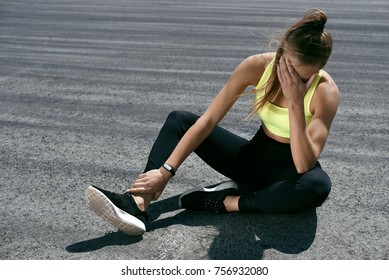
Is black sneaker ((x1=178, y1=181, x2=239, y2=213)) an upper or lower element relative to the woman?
lower

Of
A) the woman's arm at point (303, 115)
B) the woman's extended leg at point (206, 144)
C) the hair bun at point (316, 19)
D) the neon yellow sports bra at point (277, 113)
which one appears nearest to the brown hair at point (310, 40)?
the hair bun at point (316, 19)

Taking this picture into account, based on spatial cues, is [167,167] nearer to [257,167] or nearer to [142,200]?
[142,200]

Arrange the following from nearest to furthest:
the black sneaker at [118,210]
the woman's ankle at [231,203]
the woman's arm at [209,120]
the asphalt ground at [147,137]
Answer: the black sneaker at [118,210] → the asphalt ground at [147,137] → the woman's arm at [209,120] → the woman's ankle at [231,203]

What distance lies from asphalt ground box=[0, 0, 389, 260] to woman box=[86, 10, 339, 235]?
0.51 feet

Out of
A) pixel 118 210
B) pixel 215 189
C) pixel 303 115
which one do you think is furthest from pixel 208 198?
pixel 303 115

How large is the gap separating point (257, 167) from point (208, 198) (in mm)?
378

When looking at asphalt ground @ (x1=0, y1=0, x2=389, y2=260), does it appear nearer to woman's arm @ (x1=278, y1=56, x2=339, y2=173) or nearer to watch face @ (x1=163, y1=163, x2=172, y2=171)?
watch face @ (x1=163, y1=163, x2=172, y2=171)

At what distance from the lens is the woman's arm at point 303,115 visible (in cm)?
322

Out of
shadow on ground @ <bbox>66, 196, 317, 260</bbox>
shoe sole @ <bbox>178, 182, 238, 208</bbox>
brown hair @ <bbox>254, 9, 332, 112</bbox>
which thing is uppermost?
brown hair @ <bbox>254, 9, 332, 112</bbox>

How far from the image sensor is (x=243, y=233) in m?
3.47

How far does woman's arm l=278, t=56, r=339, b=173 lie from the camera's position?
3217 millimetres

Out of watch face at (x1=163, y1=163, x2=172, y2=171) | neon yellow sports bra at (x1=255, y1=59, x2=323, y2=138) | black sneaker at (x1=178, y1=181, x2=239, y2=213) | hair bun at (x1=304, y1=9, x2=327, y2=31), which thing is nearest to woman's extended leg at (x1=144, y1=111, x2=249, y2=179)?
watch face at (x1=163, y1=163, x2=172, y2=171)

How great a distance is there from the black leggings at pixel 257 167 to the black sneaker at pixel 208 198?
11 centimetres

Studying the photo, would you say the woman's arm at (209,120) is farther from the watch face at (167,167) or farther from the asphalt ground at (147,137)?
the asphalt ground at (147,137)
